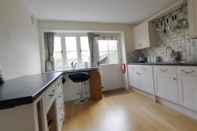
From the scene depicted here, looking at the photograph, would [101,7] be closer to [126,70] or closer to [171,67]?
[171,67]

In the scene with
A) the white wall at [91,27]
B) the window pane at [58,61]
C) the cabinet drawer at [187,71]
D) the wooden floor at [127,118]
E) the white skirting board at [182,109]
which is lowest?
the wooden floor at [127,118]

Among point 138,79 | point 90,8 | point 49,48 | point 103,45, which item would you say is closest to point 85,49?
point 103,45

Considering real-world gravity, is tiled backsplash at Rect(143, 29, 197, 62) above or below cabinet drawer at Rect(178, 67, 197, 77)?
above

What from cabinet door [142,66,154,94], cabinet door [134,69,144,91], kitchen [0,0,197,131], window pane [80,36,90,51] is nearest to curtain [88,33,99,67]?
kitchen [0,0,197,131]

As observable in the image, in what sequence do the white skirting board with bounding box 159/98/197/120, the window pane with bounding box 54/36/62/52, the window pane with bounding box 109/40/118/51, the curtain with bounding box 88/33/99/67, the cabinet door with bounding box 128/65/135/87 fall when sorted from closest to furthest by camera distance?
the white skirting board with bounding box 159/98/197/120
the window pane with bounding box 54/36/62/52
the cabinet door with bounding box 128/65/135/87
the curtain with bounding box 88/33/99/67
the window pane with bounding box 109/40/118/51

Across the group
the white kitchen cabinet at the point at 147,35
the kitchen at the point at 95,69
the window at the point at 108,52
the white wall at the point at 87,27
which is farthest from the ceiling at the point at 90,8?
the window at the point at 108,52

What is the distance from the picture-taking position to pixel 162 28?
145 inches

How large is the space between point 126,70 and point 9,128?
4.03 meters

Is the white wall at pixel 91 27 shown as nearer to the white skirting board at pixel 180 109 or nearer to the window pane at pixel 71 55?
the window pane at pixel 71 55

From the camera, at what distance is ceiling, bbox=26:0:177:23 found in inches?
106

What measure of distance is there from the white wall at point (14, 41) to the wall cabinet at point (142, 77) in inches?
106

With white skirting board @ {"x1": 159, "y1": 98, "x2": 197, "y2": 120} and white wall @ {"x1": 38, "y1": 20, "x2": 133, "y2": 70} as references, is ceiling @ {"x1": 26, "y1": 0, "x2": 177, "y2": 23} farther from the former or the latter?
white skirting board @ {"x1": 159, "y1": 98, "x2": 197, "y2": 120}

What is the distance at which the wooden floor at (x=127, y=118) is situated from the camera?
209cm

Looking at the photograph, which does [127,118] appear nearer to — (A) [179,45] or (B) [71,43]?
(A) [179,45]
